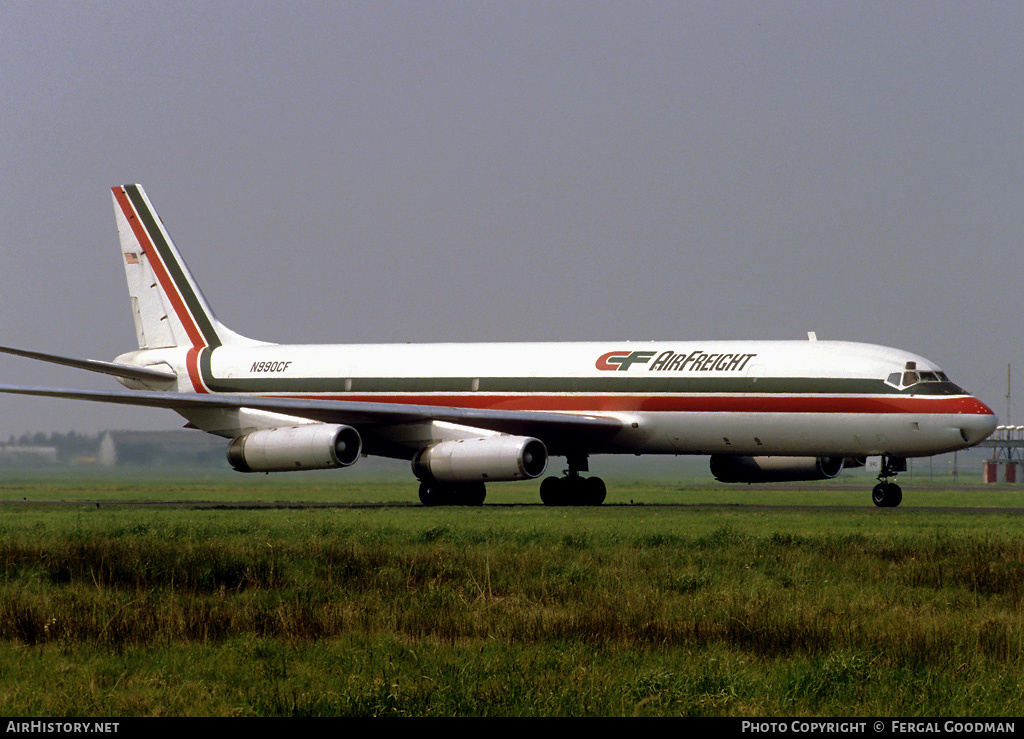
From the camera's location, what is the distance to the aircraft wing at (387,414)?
3391cm

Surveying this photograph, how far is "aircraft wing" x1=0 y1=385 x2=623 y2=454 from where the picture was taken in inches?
1335

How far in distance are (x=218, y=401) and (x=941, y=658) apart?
2682cm

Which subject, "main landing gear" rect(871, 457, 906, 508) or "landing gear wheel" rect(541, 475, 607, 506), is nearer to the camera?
"main landing gear" rect(871, 457, 906, 508)

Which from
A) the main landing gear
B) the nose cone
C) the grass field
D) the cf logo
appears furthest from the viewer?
the cf logo

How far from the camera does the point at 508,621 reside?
1267cm

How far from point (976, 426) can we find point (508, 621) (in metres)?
21.6

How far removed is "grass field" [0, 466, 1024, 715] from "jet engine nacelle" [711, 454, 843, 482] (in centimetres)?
1365

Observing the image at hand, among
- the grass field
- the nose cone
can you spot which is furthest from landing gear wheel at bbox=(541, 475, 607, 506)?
the grass field

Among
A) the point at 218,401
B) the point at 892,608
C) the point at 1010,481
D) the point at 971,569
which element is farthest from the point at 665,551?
the point at 1010,481

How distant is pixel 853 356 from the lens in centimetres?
3250

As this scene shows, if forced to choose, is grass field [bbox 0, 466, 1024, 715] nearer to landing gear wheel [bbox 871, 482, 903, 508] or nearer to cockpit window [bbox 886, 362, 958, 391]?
cockpit window [bbox 886, 362, 958, 391]

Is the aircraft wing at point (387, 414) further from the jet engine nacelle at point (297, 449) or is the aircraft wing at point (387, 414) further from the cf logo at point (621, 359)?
the cf logo at point (621, 359)

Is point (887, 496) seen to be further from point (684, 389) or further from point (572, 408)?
point (572, 408)

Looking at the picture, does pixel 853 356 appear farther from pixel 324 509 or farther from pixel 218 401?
pixel 218 401
